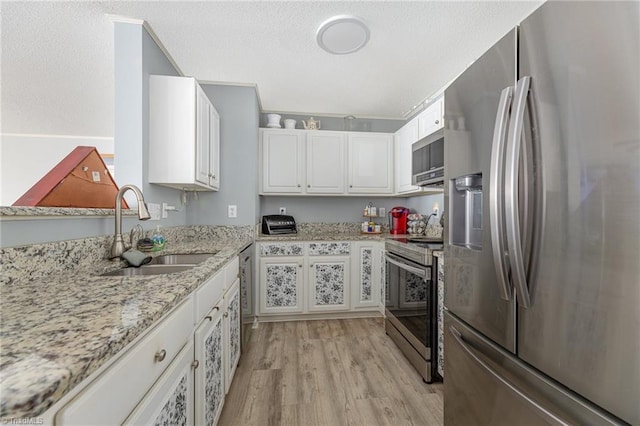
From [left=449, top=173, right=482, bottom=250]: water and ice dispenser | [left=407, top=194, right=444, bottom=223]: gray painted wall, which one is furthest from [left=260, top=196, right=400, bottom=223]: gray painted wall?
[left=449, top=173, right=482, bottom=250]: water and ice dispenser

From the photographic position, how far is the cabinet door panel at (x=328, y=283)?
8.87ft

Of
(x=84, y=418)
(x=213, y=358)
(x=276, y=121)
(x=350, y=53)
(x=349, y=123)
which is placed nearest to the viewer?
(x=84, y=418)

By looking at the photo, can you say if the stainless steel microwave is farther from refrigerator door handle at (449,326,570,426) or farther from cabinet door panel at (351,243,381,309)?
refrigerator door handle at (449,326,570,426)

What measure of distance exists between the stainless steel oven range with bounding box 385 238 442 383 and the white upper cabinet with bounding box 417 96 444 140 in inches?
37.9

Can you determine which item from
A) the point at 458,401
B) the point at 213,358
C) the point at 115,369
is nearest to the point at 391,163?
the point at 458,401

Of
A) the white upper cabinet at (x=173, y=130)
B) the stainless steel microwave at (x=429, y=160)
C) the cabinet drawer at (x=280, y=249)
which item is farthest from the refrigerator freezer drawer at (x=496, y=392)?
the white upper cabinet at (x=173, y=130)

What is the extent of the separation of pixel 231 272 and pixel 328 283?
1291 millimetres

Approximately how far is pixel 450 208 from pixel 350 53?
57.9 inches

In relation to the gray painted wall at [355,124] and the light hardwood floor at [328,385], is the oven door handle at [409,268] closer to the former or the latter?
the light hardwood floor at [328,385]

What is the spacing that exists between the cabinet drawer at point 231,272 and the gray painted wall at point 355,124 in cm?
209

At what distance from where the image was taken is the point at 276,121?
9.77 ft

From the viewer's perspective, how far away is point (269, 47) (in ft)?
6.48

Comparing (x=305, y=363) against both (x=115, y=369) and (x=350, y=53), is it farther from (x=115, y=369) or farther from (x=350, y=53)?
(x=350, y=53)

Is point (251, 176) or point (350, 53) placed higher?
point (350, 53)
